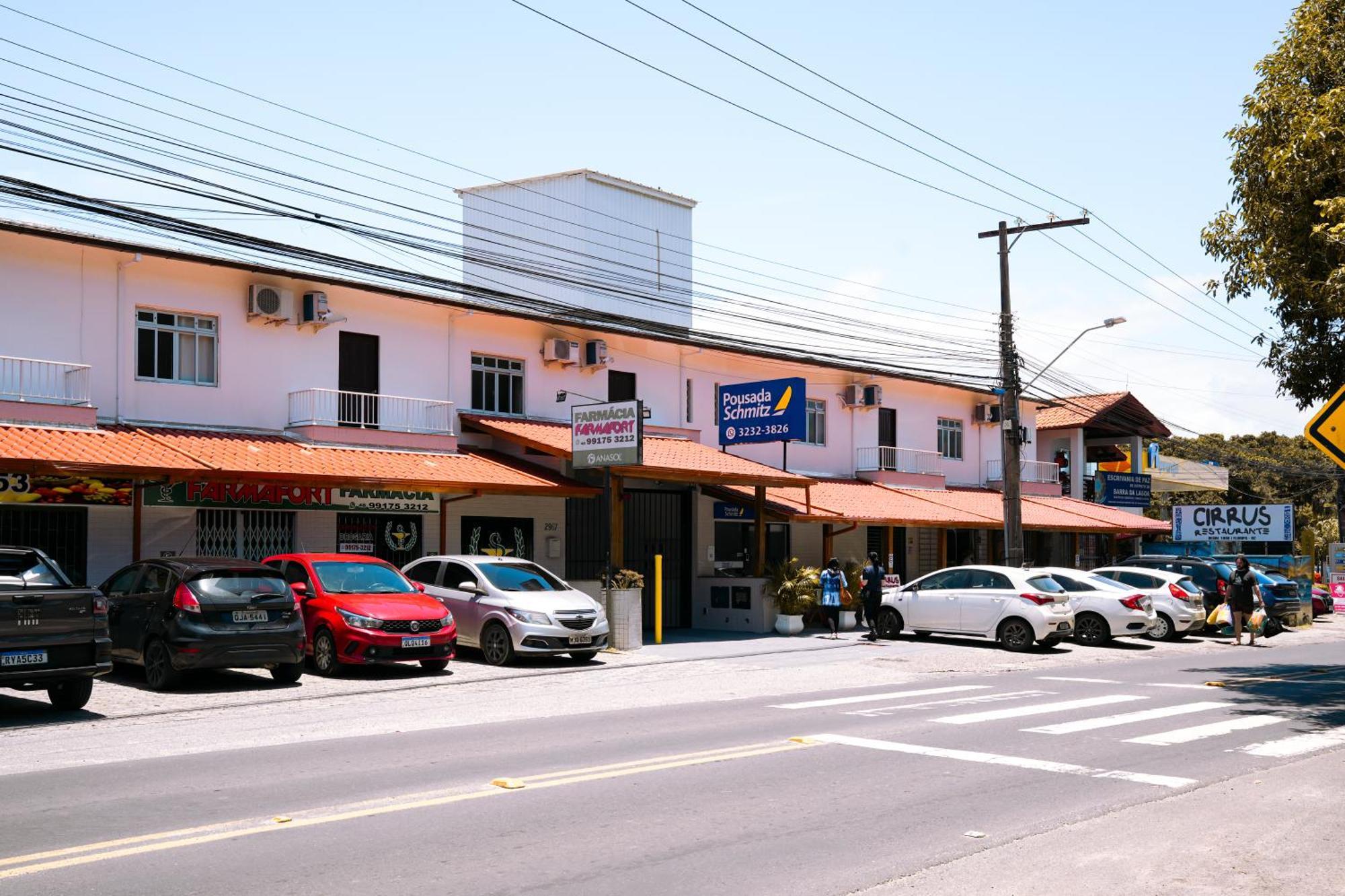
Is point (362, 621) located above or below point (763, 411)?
below

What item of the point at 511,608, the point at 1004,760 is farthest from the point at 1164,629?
the point at 1004,760

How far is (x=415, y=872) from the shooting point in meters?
6.71

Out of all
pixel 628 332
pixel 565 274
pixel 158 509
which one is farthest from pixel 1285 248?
pixel 565 274

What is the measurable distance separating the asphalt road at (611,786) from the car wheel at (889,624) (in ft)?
31.4

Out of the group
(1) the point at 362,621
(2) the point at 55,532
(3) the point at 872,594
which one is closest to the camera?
(1) the point at 362,621

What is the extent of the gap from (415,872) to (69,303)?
17313 millimetres

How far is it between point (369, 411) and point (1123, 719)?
16.2 metres

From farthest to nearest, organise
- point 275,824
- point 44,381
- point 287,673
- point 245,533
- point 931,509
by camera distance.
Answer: point 931,509 → point 245,533 → point 44,381 → point 287,673 → point 275,824

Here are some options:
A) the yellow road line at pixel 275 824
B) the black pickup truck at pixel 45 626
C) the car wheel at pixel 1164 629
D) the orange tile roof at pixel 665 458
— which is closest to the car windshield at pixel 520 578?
the orange tile roof at pixel 665 458

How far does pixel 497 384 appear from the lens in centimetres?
2756

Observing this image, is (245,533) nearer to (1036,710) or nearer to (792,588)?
(792,588)

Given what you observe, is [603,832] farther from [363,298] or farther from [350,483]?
[363,298]

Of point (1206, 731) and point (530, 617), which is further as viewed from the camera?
point (530, 617)

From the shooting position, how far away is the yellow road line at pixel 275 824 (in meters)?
6.94
